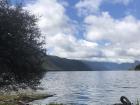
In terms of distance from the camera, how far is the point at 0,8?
108ft

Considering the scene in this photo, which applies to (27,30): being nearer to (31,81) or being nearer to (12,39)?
(12,39)

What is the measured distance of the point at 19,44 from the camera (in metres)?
31.9

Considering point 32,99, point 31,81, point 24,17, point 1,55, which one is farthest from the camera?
point 32,99

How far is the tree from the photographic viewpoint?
31.3 m

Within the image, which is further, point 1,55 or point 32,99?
point 32,99

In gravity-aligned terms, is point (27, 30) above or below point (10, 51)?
above

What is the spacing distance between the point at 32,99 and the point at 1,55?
37.4 metres

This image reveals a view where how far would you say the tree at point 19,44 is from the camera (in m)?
31.3

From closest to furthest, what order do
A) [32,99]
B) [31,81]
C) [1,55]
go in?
[1,55] → [31,81] → [32,99]

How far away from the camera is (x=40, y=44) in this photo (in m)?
35.3

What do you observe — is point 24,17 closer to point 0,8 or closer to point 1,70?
point 0,8

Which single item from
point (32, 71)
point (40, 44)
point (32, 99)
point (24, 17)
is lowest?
point (32, 99)

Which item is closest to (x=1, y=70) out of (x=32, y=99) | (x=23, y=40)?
(x=23, y=40)

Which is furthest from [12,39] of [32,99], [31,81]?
[32,99]
